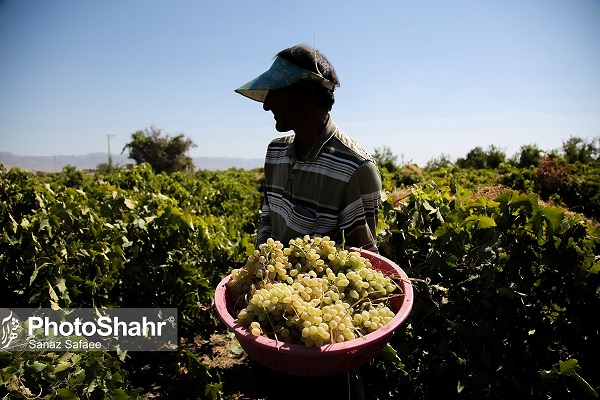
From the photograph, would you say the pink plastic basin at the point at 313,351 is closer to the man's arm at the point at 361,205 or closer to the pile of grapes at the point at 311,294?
the pile of grapes at the point at 311,294

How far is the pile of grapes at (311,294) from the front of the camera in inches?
49.4

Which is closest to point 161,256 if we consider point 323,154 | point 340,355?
point 323,154

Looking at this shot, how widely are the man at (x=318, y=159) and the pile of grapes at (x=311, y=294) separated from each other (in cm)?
33

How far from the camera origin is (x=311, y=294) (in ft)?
4.51

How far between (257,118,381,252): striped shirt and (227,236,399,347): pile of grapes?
32cm

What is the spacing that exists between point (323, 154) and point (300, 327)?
3.12 feet

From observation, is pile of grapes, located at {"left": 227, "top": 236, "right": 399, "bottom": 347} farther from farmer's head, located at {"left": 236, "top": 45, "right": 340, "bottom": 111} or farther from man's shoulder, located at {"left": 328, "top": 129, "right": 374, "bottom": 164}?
farmer's head, located at {"left": 236, "top": 45, "right": 340, "bottom": 111}

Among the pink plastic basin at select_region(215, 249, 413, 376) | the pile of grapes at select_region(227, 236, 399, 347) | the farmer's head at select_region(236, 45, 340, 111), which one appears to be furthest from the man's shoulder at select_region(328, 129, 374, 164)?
the pink plastic basin at select_region(215, 249, 413, 376)

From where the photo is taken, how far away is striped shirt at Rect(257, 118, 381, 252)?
75.3 inches

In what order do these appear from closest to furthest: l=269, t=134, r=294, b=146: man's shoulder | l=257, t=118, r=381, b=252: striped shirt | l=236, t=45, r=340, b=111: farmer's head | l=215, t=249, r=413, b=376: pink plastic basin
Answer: l=215, t=249, r=413, b=376: pink plastic basin → l=236, t=45, r=340, b=111: farmer's head → l=257, t=118, r=381, b=252: striped shirt → l=269, t=134, r=294, b=146: man's shoulder

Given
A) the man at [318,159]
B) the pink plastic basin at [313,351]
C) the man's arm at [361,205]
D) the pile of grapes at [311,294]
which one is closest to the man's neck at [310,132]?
the man at [318,159]

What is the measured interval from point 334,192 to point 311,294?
672 mm

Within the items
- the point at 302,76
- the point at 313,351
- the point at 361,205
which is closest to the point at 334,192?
the point at 361,205

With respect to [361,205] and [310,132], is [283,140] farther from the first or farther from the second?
[361,205]
